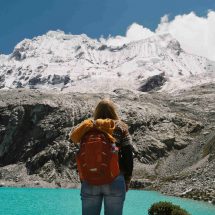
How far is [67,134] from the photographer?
131 metres

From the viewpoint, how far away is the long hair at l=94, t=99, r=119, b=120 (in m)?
10.5

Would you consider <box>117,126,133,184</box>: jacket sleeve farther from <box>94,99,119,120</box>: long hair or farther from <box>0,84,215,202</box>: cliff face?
<box>0,84,215,202</box>: cliff face

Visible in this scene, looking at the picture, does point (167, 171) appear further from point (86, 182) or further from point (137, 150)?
point (86, 182)

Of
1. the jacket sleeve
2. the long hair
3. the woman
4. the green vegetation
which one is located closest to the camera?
the woman

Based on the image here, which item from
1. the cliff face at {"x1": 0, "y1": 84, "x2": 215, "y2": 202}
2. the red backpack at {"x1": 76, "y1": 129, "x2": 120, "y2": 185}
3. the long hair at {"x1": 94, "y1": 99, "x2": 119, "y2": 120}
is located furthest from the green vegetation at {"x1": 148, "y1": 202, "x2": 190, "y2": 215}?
the cliff face at {"x1": 0, "y1": 84, "x2": 215, "y2": 202}

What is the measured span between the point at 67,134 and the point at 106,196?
398 ft

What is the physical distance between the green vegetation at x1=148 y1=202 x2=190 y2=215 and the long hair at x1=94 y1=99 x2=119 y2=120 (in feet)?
43.6

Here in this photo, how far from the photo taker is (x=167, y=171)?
10856 cm

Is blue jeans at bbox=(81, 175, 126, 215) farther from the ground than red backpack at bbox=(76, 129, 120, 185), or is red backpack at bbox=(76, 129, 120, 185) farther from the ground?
red backpack at bbox=(76, 129, 120, 185)

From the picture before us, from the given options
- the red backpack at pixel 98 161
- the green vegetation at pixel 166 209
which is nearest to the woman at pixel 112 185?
the red backpack at pixel 98 161

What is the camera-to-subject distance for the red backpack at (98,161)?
9.69 m

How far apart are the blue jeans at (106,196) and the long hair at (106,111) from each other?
1464 mm

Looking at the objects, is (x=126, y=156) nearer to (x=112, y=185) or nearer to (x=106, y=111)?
(x=112, y=185)

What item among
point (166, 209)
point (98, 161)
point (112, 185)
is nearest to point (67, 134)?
point (166, 209)
